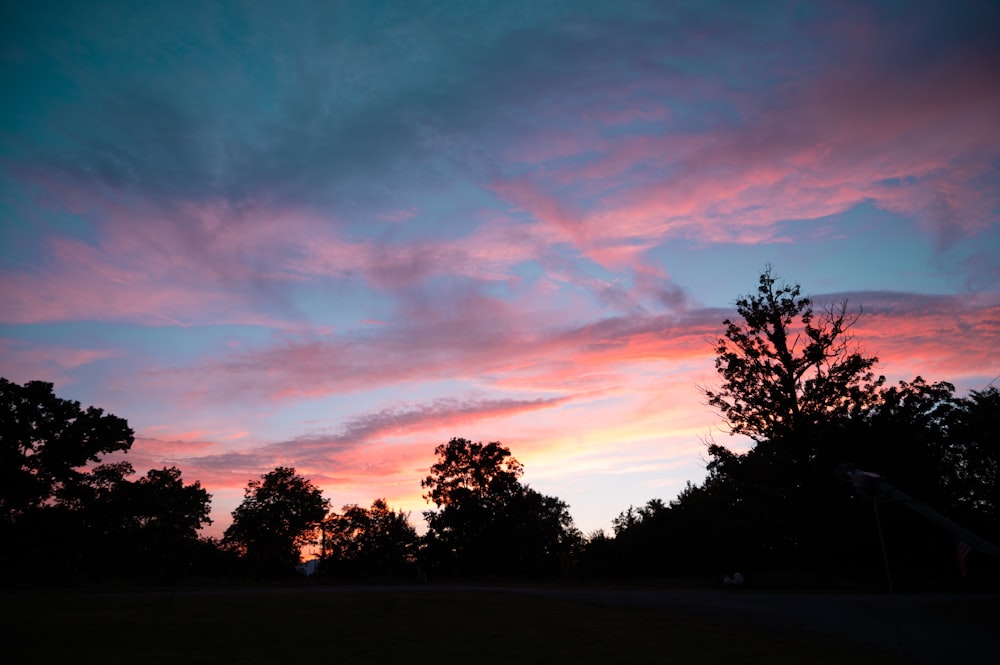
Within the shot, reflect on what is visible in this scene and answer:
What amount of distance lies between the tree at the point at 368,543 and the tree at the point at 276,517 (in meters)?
7.24

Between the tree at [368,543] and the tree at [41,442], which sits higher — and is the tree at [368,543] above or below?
below

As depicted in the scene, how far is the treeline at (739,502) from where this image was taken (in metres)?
43.6

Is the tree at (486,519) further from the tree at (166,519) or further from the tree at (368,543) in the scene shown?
the tree at (166,519)

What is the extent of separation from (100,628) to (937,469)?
52.3 meters

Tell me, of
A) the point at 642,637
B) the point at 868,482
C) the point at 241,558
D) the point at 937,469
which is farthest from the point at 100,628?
the point at 241,558

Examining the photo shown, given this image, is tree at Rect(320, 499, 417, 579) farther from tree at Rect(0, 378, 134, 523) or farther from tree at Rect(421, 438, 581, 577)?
tree at Rect(0, 378, 134, 523)

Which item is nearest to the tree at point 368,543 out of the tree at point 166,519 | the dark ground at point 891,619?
the tree at point 166,519

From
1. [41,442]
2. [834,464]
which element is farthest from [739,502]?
[41,442]

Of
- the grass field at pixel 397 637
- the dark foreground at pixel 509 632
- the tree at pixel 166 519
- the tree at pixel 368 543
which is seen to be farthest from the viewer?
the tree at pixel 368 543

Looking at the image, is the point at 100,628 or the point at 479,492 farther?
the point at 479,492

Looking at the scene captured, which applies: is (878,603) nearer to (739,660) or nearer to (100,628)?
(739,660)

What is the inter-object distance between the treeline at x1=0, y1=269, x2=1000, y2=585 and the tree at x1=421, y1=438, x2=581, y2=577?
213 millimetres

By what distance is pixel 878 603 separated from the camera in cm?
2498

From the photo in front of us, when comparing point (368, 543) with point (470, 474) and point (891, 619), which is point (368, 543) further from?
point (891, 619)
